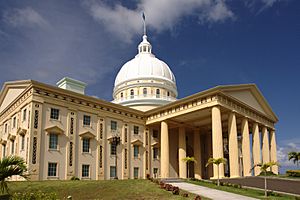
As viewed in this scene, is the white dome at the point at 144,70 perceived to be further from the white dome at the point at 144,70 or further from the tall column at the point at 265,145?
the tall column at the point at 265,145

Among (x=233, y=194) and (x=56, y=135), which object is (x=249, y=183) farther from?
(x=56, y=135)

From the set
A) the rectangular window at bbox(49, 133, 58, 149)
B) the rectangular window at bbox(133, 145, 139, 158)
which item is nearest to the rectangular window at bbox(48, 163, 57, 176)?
the rectangular window at bbox(49, 133, 58, 149)

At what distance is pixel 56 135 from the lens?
36.3 m

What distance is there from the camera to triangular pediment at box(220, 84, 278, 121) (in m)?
42.0

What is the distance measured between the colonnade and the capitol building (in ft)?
0.38

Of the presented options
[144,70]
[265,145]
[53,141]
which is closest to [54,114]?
[53,141]

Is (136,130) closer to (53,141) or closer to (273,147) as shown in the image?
(53,141)

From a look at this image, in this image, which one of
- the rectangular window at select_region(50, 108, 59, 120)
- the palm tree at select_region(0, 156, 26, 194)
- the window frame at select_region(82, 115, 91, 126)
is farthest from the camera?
the window frame at select_region(82, 115, 91, 126)

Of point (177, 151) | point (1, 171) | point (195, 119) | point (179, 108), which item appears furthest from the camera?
point (177, 151)

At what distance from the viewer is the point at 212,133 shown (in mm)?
40281

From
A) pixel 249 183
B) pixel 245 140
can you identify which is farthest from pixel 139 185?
pixel 245 140

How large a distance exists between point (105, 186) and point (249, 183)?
1501cm

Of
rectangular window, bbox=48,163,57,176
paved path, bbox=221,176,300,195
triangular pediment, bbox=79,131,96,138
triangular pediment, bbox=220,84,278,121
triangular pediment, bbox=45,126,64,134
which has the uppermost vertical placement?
triangular pediment, bbox=220,84,278,121

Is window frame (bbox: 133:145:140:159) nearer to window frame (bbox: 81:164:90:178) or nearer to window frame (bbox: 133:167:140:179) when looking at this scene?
window frame (bbox: 133:167:140:179)
